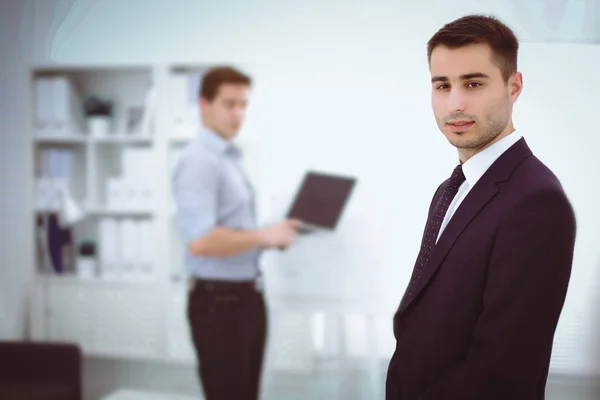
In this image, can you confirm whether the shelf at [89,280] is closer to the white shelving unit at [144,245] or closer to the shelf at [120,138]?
the white shelving unit at [144,245]

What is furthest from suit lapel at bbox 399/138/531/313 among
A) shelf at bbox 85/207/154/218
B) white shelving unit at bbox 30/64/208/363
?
shelf at bbox 85/207/154/218

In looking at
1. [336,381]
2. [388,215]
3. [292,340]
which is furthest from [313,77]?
[336,381]

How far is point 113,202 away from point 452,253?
2.04 meters

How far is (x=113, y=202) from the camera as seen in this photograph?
103 inches

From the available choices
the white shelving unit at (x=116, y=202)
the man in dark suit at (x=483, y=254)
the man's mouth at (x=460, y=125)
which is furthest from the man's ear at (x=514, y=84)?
the white shelving unit at (x=116, y=202)

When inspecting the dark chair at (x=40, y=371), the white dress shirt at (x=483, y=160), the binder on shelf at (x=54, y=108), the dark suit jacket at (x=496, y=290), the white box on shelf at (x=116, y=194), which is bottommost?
the dark chair at (x=40, y=371)

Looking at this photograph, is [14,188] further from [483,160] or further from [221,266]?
[483,160]

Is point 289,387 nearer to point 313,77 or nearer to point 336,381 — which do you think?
point 336,381

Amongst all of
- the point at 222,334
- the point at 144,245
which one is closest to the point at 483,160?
the point at 222,334

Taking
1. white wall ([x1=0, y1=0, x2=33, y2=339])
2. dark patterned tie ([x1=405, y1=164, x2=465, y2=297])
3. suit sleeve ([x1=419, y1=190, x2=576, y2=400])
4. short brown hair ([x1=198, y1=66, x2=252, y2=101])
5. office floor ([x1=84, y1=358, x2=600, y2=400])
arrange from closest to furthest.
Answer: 1. suit sleeve ([x1=419, y1=190, x2=576, y2=400])
2. dark patterned tie ([x1=405, y1=164, x2=465, y2=297])
3. short brown hair ([x1=198, y1=66, x2=252, y2=101])
4. office floor ([x1=84, y1=358, x2=600, y2=400])
5. white wall ([x1=0, y1=0, x2=33, y2=339])

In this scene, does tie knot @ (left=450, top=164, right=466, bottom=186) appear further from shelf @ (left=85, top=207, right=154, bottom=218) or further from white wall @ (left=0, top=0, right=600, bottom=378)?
shelf @ (left=85, top=207, right=154, bottom=218)

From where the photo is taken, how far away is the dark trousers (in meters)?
1.81

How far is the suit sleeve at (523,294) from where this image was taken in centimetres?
84

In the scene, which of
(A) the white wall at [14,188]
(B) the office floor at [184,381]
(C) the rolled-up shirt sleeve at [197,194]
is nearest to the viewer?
(C) the rolled-up shirt sleeve at [197,194]
